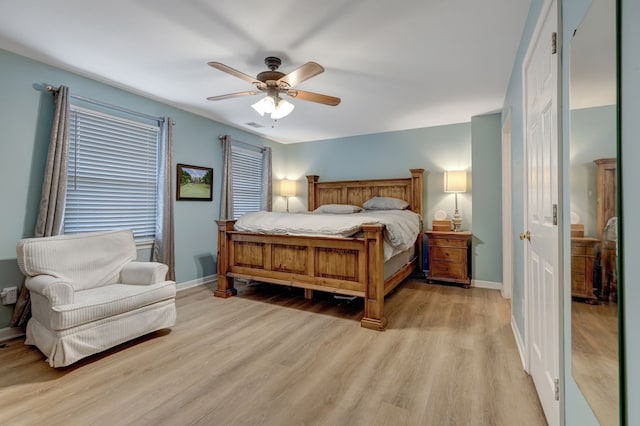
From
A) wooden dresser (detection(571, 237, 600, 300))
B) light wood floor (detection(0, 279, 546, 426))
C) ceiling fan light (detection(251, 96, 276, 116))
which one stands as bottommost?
light wood floor (detection(0, 279, 546, 426))

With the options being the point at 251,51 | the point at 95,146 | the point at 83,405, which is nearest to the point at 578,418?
the point at 83,405

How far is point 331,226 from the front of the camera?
10.2ft

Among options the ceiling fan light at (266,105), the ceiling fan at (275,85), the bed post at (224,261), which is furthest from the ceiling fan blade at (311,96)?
the bed post at (224,261)

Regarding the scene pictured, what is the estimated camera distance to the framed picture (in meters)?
4.01

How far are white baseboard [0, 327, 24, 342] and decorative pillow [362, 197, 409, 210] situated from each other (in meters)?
4.34

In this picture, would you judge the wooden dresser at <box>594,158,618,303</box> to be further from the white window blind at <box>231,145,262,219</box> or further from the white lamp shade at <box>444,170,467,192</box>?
the white window blind at <box>231,145,262,219</box>

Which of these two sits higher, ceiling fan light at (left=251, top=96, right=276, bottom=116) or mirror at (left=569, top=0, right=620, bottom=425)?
ceiling fan light at (left=251, top=96, right=276, bottom=116)

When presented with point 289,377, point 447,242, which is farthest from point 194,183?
point 447,242

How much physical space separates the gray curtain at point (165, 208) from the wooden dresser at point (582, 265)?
3.85 meters

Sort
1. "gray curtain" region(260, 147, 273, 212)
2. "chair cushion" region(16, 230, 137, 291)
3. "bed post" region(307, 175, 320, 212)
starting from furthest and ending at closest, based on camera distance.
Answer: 1. "bed post" region(307, 175, 320, 212)
2. "gray curtain" region(260, 147, 273, 212)
3. "chair cushion" region(16, 230, 137, 291)

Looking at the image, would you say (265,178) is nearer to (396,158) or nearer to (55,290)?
(396,158)

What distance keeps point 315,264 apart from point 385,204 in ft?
6.89

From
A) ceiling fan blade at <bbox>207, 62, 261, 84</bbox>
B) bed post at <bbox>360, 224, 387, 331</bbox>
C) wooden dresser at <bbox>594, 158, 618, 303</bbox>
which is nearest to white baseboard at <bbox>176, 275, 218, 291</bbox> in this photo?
bed post at <bbox>360, 224, 387, 331</bbox>

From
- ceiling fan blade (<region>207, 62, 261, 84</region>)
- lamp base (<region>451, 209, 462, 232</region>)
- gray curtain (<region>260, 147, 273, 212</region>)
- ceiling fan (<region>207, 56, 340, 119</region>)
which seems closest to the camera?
ceiling fan blade (<region>207, 62, 261, 84</region>)
